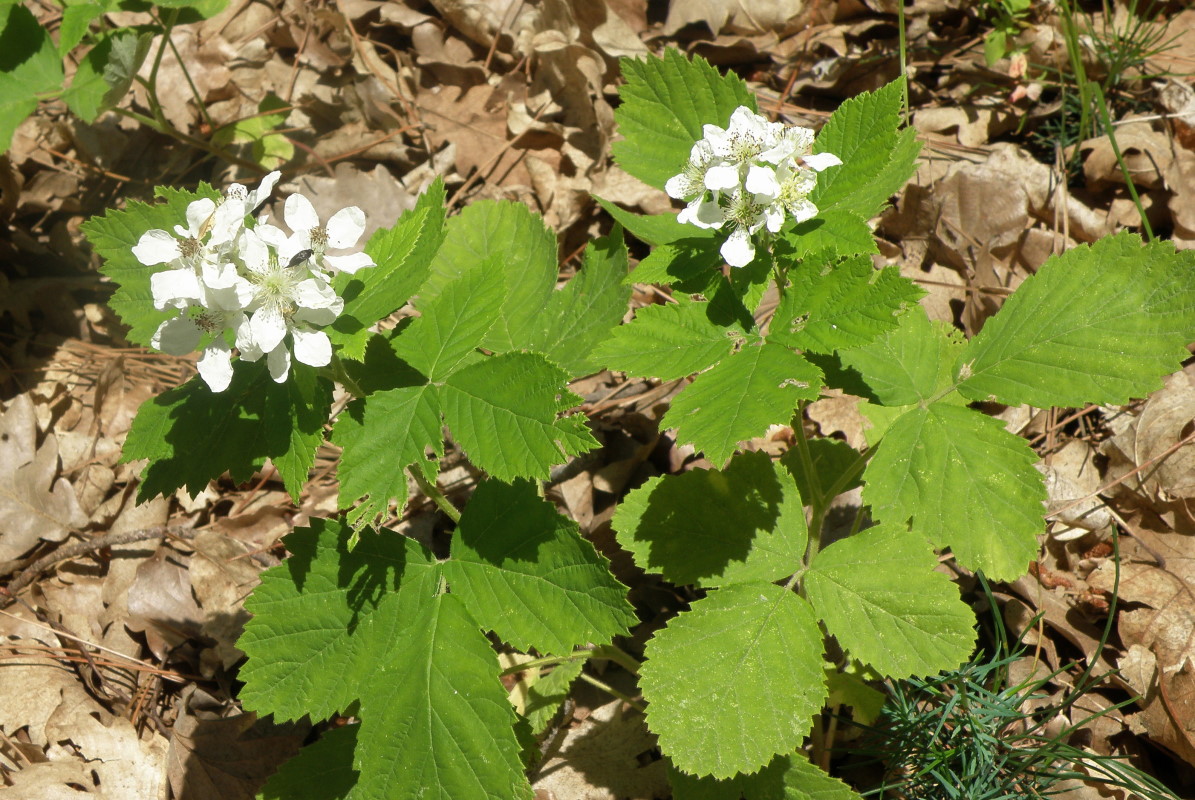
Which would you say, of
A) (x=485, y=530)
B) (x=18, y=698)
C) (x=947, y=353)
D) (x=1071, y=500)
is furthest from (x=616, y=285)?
(x=18, y=698)

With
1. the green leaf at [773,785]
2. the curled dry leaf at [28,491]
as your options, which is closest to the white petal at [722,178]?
the green leaf at [773,785]

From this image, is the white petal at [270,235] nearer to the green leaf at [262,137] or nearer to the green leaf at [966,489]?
the green leaf at [966,489]

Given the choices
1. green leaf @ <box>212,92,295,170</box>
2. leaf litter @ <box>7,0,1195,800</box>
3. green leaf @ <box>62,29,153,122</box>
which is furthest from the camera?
green leaf @ <box>212,92,295,170</box>

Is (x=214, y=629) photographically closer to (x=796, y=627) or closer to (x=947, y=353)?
(x=796, y=627)

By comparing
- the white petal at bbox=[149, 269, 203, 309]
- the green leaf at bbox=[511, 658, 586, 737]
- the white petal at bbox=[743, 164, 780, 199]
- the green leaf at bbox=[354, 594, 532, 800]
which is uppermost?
the white petal at bbox=[743, 164, 780, 199]

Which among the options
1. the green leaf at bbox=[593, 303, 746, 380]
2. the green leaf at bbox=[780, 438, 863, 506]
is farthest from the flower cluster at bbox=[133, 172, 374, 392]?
the green leaf at bbox=[780, 438, 863, 506]

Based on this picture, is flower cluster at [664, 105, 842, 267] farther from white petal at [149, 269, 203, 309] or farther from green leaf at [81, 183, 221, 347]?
green leaf at [81, 183, 221, 347]
